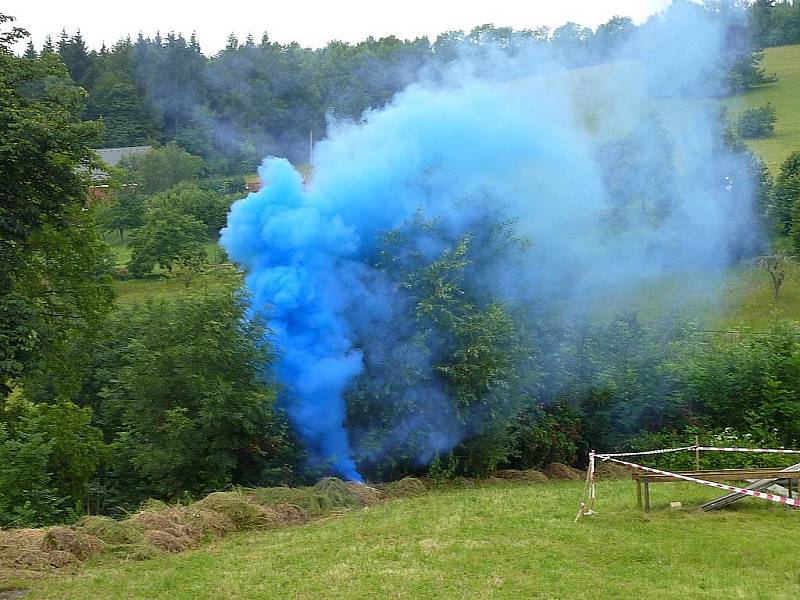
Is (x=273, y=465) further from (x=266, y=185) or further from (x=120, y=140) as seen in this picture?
(x=120, y=140)

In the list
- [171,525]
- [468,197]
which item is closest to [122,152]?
[468,197]

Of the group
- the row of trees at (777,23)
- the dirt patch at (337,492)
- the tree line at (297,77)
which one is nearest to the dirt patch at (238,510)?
the dirt patch at (337,492)

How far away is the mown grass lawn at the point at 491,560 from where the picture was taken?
897 cm

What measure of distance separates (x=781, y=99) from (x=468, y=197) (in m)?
25.4

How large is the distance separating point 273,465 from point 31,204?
672 cm

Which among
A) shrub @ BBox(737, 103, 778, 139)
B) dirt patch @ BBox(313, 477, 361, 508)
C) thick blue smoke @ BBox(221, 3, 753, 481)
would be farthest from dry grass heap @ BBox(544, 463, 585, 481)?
shrub @ BBox(737, 103, 778, 139)

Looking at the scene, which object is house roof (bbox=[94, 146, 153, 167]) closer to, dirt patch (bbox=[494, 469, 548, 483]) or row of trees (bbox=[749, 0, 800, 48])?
row of trees (bbox=[749, 0, 800, 48])

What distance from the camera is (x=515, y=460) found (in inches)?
741

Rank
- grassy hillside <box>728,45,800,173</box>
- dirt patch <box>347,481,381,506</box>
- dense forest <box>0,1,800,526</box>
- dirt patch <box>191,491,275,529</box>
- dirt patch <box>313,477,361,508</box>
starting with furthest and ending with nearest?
grassy hillside <box>728,45,800,173</box> → dense forest <box>0,1,800,526</box> → dirt patch <box>347,481,381,506</box> → dirt patch <box>313,477,361,508</box> → dirt patch <box>191,491,275,529</box>

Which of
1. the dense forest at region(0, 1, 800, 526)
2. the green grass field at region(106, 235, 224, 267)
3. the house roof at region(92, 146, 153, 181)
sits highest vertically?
the house roof at region(92, 146, 153, 181)

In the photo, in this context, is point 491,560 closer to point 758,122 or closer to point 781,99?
point 758,122

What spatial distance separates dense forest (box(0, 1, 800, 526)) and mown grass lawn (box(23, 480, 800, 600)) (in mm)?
3768

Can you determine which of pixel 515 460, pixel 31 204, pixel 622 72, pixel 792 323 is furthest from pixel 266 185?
pixel 792 323

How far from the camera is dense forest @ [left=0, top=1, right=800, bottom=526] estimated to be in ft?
49.5
